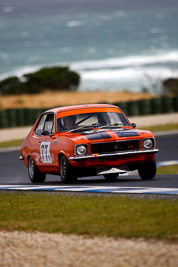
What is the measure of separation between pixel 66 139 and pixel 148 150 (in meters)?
1.44

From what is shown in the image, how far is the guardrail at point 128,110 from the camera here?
3822 cm

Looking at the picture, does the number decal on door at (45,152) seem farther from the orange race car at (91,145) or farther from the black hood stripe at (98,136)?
the black hood stripe at (98,136)

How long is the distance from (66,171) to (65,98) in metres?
66.6

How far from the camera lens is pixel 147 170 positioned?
12.0m

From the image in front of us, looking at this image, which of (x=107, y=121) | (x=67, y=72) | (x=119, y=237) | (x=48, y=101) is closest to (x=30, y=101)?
(x=48, y=101)

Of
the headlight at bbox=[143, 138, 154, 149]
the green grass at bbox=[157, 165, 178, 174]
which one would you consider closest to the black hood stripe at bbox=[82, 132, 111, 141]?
the headlight at bbox=[143, 138, 154, 149]

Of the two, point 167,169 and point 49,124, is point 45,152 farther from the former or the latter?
point 167,169

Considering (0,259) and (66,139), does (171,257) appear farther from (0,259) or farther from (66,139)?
(66,139)

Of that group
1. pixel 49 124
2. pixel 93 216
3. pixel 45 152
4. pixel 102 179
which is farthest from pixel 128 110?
pixel 93 216

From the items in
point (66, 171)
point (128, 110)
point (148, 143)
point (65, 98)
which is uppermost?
point (148, 143)

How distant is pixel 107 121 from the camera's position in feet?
40.7

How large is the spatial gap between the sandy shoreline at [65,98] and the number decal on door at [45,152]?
185 ft

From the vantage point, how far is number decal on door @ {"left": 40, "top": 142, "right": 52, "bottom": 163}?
12.3 m

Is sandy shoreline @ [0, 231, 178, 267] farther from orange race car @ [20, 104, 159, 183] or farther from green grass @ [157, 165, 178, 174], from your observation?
green grass @ [157, 165, 178, 174]
